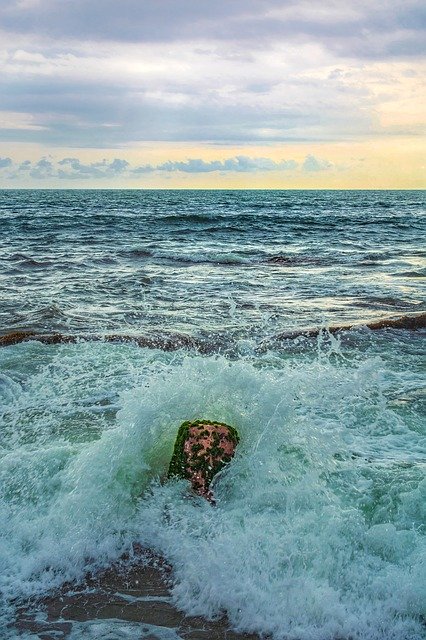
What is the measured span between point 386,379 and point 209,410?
264 centimetres

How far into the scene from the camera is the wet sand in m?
3.36

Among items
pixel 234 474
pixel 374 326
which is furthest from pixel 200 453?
pixel 374 326

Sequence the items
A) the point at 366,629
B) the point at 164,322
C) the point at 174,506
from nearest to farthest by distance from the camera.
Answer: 1. the point at 366,629
2. the point at 174,506
3. the point at 164,322

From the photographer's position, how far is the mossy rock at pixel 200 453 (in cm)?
457

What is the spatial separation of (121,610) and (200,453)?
4.36 feet

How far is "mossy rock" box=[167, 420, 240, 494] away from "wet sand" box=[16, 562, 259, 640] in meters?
0.84

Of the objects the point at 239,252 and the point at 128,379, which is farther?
the point at 239,252

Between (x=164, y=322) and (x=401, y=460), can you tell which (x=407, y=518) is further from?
(x=164, y=322)

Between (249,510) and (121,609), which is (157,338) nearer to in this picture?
(249,510)

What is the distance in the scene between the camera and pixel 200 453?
15.1ft

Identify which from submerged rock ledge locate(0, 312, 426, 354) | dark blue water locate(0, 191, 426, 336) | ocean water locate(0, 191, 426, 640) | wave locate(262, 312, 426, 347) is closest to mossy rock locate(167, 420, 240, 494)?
ocean water locate(0, 191, 426, 640)

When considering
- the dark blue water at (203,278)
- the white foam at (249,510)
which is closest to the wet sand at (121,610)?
the white foam at (249,510)

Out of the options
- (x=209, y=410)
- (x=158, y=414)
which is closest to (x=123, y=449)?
(x=158, y=414)

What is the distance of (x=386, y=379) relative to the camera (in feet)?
23.0
